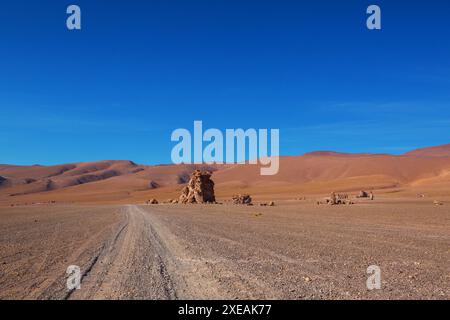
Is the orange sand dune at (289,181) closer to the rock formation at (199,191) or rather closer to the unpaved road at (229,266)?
the rock formation at (199,191)

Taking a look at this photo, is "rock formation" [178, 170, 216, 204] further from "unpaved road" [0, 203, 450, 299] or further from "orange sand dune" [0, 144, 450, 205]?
"unpaved road" [0, 203, 450, 299]

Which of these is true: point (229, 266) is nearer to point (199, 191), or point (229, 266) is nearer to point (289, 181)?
point (199, 191)

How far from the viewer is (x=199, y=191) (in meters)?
58.7

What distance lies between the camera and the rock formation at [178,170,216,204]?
192 ft

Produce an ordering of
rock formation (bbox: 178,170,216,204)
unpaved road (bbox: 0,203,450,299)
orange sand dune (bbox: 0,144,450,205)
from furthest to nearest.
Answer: orange sand dune (bbox: 0,144,450,205) → rock formation (bbox: 178,170,216,204) → unpaved road (bbox: 0,203,450,299)

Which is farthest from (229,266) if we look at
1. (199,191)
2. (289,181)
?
(289,181)

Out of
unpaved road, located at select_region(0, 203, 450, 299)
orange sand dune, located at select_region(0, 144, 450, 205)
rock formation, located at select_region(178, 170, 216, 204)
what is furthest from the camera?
orange sand dune, located at select_region(0, 144, 450, 205)

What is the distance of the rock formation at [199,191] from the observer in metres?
58.7

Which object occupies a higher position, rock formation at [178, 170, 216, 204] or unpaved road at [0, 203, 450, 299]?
rock formation at [178, 170, 216, 204]

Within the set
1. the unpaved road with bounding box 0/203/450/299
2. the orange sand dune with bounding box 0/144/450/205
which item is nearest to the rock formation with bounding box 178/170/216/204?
the orange sand dune with bounding box 0/144/450/205

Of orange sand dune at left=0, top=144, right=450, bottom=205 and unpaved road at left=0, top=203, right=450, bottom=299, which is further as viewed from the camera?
orange sand dune at left=0, top=144, right=450, bottom=205

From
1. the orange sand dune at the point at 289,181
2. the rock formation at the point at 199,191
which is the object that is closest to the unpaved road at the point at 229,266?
the rock formation at the point at 199,191

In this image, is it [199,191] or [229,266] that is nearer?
[229,266]
